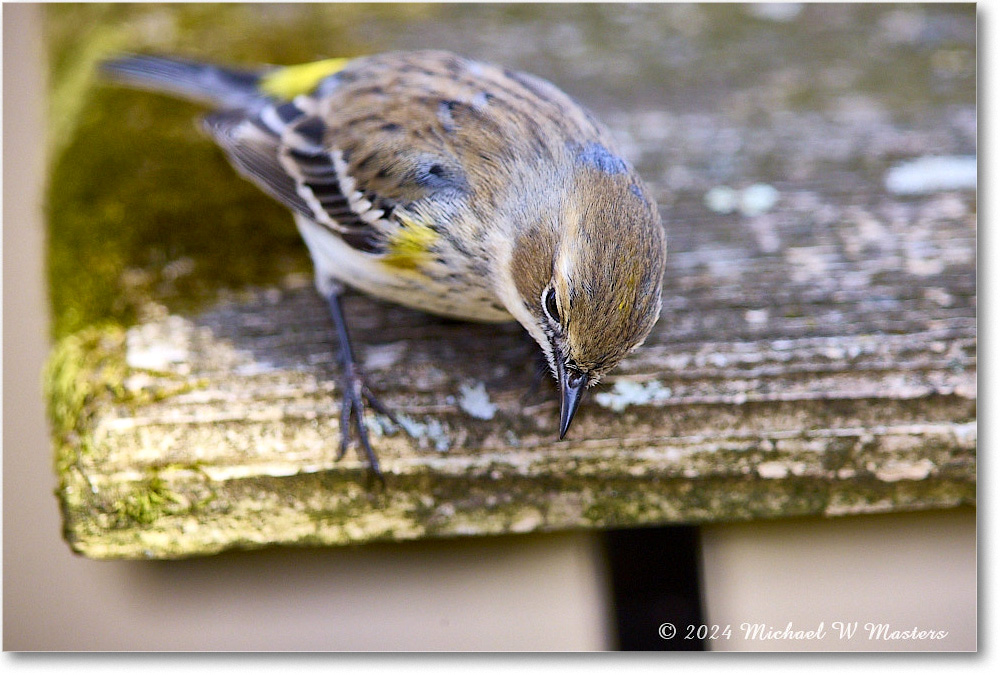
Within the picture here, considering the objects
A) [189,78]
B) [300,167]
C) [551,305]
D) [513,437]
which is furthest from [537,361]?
[189,78]

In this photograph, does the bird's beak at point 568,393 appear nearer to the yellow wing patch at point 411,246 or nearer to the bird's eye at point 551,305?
the bird's eye at point 551,305

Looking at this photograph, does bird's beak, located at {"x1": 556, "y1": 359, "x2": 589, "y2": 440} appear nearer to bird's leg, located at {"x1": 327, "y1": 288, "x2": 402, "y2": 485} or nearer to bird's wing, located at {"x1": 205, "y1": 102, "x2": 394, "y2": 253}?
bird's leg, located at {"x1": 327, "y1": 288, "x2": 402, "y2": 485}

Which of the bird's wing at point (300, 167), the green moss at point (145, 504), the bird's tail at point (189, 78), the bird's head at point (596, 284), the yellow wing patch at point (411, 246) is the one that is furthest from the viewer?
the bird's tail at point (189, 78)

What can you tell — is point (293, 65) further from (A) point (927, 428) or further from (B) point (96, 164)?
(A) point (927, 428)

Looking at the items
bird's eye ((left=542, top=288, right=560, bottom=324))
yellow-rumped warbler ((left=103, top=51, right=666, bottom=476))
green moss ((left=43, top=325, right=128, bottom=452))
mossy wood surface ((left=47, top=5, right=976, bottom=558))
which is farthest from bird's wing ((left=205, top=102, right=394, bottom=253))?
green moss ((left=43, top=325, right=128, bottom=452))

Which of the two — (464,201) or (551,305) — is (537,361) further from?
(464,201)

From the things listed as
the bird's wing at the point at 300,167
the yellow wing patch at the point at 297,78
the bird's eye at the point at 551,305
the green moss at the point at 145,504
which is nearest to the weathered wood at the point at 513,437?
the green moss at the point at 145,504

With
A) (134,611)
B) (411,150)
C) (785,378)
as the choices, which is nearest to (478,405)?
(785,378)

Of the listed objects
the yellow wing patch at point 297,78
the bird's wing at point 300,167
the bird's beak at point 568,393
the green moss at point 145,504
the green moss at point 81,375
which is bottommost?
the green moss at point 145,504
